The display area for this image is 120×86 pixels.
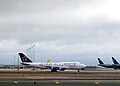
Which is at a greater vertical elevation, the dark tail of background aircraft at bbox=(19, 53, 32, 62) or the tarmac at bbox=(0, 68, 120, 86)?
the dark tail of background aircraft at bbox=(19, 53, 32, 62)

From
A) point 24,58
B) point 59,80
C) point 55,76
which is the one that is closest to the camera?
point 59,80

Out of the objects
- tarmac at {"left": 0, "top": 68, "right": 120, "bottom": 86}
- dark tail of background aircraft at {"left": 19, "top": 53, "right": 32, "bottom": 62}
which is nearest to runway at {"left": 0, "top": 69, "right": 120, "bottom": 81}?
tarmac at {"left": 0, "top": 68, "right": 120, "bottom": 86}

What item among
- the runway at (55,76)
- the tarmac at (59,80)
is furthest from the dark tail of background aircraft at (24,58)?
the tarmac at (59,80)

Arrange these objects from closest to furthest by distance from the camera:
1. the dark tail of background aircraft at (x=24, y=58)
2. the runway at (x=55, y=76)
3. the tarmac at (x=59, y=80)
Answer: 1. the tarmac at (x=59, y=80)
2. the runway at (x=55, y=76)
3. the dark tail of background aircraft at (x=24, y=58)

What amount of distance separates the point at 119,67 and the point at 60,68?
1812 inches

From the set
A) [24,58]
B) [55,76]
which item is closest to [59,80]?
[55,76]

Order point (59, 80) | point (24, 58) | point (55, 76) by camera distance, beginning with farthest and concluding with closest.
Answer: point (24, 58) < point (55, 76) < point (59, 80)

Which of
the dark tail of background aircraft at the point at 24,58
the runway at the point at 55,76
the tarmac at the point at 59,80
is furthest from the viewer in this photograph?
the dark tail of background aircraft at the point at 24,58

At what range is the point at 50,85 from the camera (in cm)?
3781

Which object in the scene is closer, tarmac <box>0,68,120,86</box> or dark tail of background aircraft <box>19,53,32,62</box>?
tarmac <box>0,68,120,86</box>

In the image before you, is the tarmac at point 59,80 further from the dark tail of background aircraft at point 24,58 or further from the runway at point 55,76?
the dark tail of background aircraft at point 24,58

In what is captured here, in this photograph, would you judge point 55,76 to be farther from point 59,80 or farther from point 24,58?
point 24,58

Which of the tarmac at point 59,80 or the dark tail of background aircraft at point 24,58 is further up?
the dark tail of background aircraft at point 24,58

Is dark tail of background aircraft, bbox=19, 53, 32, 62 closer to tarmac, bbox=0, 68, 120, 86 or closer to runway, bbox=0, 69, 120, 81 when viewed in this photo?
runway, bbox=0, 69, 120, 81
